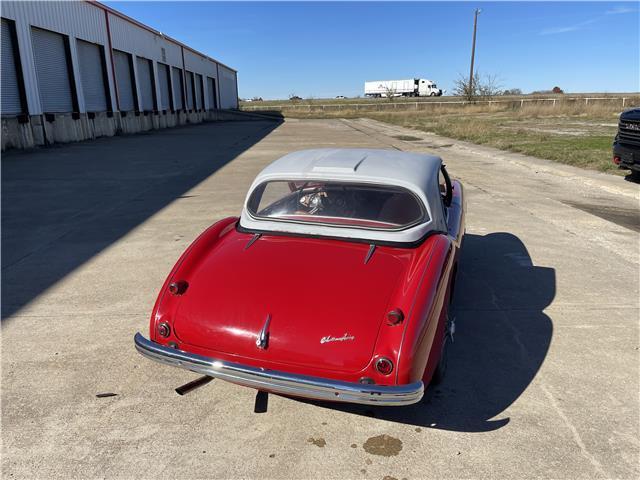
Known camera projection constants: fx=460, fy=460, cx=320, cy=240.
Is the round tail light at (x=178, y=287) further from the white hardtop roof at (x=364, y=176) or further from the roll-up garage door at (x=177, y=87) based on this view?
the roll-up garage door at (x=177, y=87)

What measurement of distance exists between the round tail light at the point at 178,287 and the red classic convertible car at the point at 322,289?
12mm

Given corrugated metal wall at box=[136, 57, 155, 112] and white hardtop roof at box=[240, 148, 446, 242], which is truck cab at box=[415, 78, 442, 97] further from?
white hardtop roof at box=[240, 148, 446, 242]

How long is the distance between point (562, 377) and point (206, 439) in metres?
2.34

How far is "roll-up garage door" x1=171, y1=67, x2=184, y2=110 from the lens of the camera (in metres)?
36.0

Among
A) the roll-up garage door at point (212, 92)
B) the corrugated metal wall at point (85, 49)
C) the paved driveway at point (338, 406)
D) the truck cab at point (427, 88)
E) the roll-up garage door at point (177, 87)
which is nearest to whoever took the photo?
the paved driveway at point (338, 406)

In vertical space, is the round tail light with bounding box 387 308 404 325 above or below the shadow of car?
above

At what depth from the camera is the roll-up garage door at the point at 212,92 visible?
48116mm

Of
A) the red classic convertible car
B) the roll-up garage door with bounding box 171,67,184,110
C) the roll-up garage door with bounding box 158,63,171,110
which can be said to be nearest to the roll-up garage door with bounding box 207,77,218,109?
the roll-up garage door with bounding box 171,67,184,110

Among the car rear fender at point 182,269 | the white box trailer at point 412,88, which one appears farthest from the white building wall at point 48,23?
the white box trailer at point 412,88

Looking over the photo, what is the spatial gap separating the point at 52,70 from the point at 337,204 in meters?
Result: 21.1

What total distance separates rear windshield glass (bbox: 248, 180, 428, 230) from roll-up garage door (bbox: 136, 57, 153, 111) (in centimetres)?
2876

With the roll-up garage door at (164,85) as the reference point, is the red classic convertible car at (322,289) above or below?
below

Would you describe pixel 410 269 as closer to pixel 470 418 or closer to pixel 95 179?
pixel 470 418

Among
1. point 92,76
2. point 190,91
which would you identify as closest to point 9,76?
point 92,76
